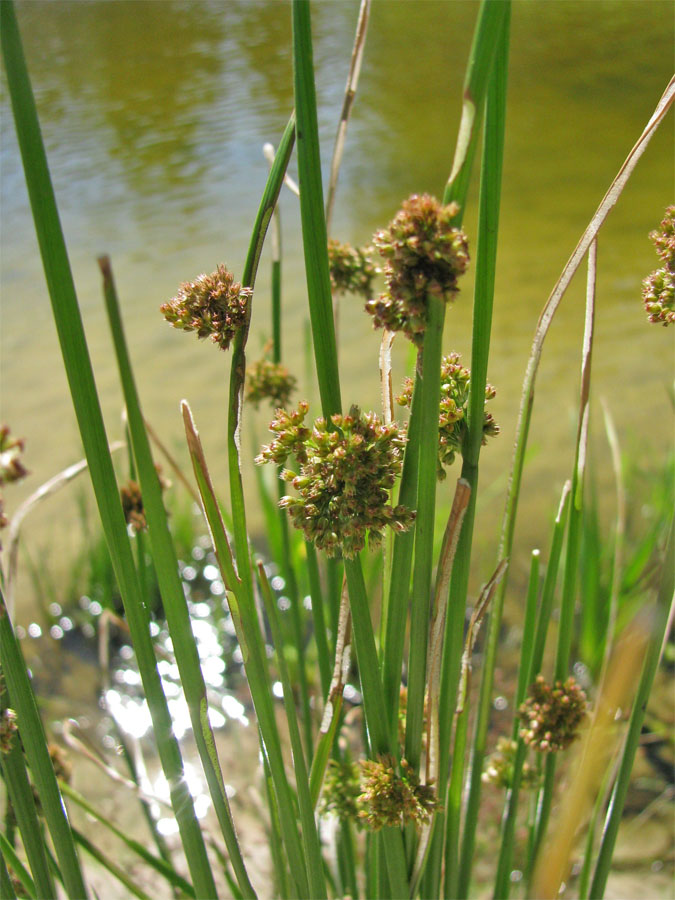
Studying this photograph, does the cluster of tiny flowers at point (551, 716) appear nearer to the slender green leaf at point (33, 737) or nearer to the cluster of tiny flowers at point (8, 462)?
the slender green leaf at point (33, 737)

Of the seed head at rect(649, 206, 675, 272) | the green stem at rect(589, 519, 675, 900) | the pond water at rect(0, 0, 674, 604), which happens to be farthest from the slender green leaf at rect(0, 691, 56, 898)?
the pond water at rect(0, 0, 674, 604)

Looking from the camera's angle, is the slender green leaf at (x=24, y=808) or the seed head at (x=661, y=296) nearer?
the seed head at (x=661, y=296)

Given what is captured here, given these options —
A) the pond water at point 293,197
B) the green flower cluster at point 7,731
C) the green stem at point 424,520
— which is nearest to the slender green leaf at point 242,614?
the green stem at point 424,520

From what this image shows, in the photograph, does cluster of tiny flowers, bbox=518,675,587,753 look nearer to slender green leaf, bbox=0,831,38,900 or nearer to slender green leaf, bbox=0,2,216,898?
slender green leaf, bbox=0,2,216,898

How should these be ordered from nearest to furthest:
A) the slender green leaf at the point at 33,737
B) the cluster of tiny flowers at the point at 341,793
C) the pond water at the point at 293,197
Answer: the slender green leaf at the point at 33,737 → the cluster of tiny flowers at the point at 341,793 → the pond water at the point at 293,197

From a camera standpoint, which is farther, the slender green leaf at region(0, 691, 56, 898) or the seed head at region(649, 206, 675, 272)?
the slender green leaf at region(0, 691, 56, 898)

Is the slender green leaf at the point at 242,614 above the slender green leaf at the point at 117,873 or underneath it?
above

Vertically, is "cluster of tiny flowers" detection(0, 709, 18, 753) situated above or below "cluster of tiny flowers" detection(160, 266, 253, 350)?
below
